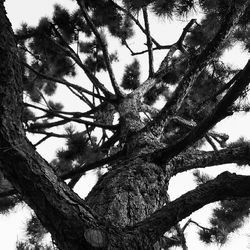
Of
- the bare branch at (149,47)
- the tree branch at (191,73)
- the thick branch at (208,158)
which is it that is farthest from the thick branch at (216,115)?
the bare branch at (149,47)

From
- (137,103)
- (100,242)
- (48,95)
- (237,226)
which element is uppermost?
(48,95)

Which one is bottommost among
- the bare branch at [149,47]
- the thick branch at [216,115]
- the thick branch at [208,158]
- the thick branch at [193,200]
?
the thick branch at [193,200]

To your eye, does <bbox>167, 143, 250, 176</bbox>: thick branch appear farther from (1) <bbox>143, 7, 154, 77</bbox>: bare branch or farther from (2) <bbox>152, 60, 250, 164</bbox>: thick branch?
(1) <bbox>143, 7, 154, 77</bbox>: bare branch

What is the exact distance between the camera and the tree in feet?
3.11

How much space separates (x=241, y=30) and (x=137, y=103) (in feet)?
3.75

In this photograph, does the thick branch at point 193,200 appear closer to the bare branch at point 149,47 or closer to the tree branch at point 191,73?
the tree branch at point 191,73

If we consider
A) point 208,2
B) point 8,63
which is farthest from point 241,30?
point 8,63

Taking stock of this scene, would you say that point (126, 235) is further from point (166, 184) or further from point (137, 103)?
point (137, 103)

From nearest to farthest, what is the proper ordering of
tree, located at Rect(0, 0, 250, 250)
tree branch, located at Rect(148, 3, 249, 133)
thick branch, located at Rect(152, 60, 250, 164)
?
tree, located at Rect(0, 0, 250, 250)
thick branch, located at Rect(152, 60, 250, 164)
tree branch, located at Rect(148, 3, 249, 133)

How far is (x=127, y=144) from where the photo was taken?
200cm

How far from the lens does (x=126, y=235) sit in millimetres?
949

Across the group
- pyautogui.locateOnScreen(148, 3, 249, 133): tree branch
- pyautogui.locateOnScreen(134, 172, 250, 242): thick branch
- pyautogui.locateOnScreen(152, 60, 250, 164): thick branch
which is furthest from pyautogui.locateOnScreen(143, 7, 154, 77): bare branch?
pyautogui.locateOnScreen(134, 172, 250, 242): thick branch

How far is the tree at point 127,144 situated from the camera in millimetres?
948

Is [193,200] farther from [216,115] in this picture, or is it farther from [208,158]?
[208,158]
